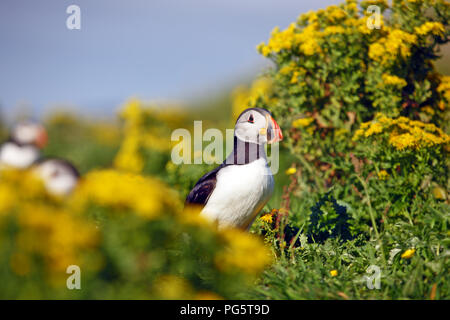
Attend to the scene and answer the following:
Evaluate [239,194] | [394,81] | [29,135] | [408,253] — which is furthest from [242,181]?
[394,81]

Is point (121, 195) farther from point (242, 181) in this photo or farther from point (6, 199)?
point (242, 181)

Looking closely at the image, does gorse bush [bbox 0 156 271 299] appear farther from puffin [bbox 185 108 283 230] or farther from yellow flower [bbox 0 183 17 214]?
puffin [bbox 185 108 283 230]

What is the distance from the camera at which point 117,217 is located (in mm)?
1908

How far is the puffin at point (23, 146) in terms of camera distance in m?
3.89

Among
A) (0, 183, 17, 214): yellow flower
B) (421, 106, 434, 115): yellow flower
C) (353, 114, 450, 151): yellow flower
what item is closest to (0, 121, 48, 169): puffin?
(0, 183, 17, 214): yellow flower

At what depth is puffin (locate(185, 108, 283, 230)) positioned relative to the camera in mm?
3326

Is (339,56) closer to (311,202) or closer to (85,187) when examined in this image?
(311,202)

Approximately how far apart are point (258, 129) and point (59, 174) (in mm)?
1540

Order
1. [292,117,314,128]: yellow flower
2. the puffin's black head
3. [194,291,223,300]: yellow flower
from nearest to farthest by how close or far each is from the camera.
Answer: [194,291,223,300]: yellow flower < the puffin's black head < [292,117,314,128]: yellow flower

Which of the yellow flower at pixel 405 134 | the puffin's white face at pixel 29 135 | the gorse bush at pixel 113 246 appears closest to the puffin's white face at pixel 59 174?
the puffin's white face at pixel 29 135

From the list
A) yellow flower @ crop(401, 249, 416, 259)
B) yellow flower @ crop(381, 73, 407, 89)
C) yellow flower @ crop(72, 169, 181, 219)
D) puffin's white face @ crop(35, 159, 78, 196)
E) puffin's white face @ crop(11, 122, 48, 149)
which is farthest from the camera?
yellow flower @ crop(381, 73, 407, 89)

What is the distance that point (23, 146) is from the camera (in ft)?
12.9

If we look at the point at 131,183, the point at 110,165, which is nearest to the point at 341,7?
the point at 131,183

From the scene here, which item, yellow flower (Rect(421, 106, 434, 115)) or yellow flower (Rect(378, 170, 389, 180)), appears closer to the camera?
yellow flower (Rect(378, 170, 389, 180))
